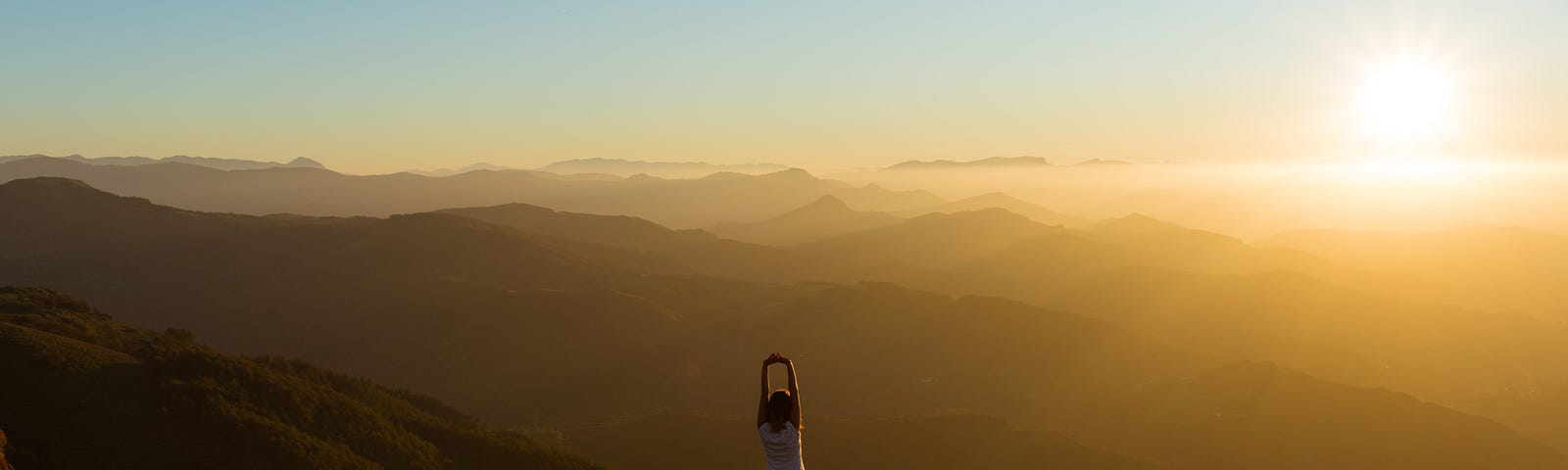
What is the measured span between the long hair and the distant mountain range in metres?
52.1

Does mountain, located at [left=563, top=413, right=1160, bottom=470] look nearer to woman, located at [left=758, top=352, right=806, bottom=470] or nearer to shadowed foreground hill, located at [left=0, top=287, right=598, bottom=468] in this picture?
shadowed foreground hill, located at [left=0, top=287, right=598, bottom=468]

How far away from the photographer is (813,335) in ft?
366

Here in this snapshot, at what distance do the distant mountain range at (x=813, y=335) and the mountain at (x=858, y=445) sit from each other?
2.89 ft

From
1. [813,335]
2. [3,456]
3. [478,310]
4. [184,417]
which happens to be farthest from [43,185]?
[3,456]

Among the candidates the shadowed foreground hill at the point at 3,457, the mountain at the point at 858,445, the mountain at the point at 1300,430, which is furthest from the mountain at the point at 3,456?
the mountain at the point at 1300,430

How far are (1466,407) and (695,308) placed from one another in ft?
364

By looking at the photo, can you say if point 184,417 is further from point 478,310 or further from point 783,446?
point 478,310

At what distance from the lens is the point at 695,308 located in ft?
428

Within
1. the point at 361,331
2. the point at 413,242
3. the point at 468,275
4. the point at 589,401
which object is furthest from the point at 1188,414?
the point at 413,242

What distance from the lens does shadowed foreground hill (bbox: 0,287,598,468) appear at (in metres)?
27.8

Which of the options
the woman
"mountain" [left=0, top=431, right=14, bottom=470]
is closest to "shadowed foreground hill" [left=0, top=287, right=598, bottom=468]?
"mountain" [left=0, top=431, right=14, bottom=470]

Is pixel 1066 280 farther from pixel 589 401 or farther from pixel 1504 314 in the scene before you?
pixel 589 401

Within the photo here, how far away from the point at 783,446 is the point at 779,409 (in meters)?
0.44

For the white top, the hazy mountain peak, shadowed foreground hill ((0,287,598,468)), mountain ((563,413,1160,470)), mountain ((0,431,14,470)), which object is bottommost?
mountain ((563,413,1160,470))
